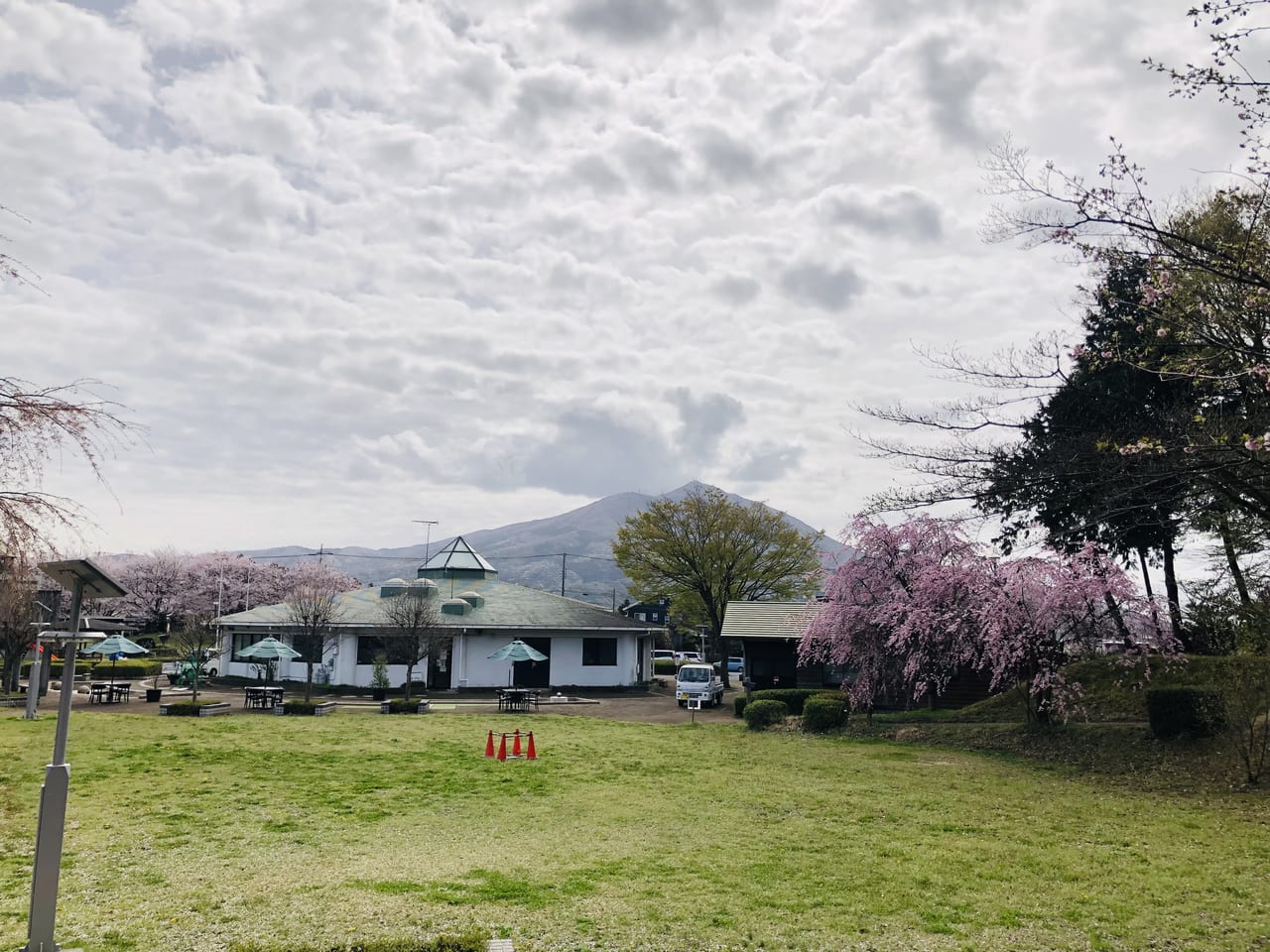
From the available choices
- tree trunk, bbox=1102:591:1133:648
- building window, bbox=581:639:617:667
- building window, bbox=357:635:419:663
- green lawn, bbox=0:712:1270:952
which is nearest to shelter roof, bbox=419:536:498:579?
building window, bbox=581:639:617:667

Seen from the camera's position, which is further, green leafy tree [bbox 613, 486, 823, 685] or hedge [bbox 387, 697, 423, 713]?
green leafy tree [bbox 613, 486, 823, 685]

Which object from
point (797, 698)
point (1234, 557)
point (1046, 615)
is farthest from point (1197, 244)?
point (797, 698)

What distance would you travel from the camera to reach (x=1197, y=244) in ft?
26.2

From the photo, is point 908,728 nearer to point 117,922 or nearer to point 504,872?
point 504,872

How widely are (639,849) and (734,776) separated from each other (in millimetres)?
6329

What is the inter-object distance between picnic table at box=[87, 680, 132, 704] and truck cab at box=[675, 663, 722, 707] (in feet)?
65.6

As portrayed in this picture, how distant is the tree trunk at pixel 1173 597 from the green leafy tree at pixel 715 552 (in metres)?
18.9

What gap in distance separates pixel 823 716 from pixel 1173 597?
11.9 meters

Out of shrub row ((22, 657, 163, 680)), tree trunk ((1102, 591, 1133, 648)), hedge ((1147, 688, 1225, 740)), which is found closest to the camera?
hedge ((1147, 688, 1225, 740))

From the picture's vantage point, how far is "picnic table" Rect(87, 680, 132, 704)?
30234 mm

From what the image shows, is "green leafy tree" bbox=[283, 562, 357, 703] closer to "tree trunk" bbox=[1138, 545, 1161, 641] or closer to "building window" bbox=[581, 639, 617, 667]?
Result: "building window" bbox=[581, 639, 617, 667]

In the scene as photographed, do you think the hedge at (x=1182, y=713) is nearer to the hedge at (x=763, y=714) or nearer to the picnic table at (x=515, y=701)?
the hedge at (x=763, y=714)

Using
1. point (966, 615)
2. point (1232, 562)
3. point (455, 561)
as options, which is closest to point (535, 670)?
point (455, 561)

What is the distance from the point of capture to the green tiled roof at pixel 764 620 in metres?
34.5
